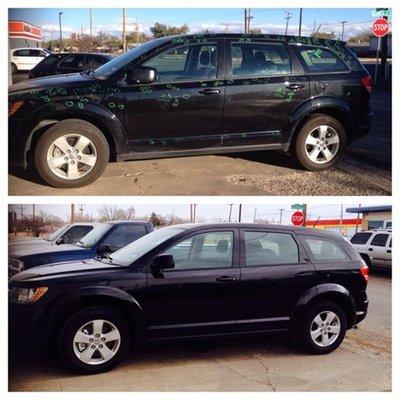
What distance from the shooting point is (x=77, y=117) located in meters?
4.82

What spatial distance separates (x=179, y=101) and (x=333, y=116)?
5.54 ft

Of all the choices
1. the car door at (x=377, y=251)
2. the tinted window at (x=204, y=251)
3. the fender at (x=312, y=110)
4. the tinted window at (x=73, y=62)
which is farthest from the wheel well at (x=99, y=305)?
the car door at (x=377, y=251)

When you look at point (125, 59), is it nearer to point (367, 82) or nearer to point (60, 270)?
point (60, 270)

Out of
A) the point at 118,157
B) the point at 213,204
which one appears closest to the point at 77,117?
the point at 118,157

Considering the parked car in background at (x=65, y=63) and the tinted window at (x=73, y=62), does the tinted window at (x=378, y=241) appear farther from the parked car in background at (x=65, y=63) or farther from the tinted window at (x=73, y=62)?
the tinted window at (x=73, y=62)

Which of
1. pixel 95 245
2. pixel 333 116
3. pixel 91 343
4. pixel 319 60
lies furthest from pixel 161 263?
pixel 319 60

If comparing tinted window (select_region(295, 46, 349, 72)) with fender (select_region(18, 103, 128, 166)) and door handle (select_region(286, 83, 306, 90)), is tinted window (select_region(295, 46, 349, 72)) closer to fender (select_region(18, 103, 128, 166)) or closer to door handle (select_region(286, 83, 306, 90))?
door handle (select_region(286, 83, 306, 90))

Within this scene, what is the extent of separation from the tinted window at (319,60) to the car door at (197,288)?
2097 millimetres

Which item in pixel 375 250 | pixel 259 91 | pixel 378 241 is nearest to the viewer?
pixel 259 91

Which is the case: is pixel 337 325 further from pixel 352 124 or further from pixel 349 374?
pixel 352 124

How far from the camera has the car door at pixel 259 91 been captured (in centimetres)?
520
